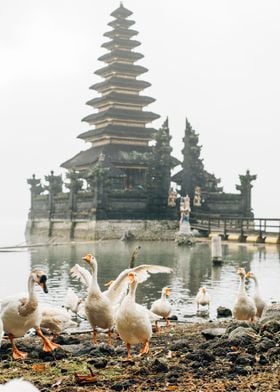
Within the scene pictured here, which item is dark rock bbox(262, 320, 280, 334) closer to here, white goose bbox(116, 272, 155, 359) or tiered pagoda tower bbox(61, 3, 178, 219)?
white goose bbox(116, 272, 155, 359)

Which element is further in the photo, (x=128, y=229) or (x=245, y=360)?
(x=128, y=229)

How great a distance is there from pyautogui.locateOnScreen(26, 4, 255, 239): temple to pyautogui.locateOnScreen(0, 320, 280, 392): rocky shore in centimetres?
3659

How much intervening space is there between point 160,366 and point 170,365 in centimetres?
27

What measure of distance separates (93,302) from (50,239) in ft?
137

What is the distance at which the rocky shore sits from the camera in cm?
652

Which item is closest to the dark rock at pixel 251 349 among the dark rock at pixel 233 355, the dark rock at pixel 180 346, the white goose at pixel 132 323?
the dark rock at pixel 233 355

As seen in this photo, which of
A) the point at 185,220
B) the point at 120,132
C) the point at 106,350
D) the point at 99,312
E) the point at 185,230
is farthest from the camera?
the point at 120,132

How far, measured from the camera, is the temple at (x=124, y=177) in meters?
46.1

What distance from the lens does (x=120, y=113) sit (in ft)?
175

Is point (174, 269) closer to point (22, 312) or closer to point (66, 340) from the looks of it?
point (66, 340)

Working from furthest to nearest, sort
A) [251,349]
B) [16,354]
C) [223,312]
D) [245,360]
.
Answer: [223,312]
[16,354]
[251,349]
[245,360]

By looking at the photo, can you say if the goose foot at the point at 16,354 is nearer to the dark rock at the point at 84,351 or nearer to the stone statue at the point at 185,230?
the dark rock at the point at 84,351

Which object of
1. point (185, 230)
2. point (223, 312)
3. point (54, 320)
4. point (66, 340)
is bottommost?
point (223, 312)

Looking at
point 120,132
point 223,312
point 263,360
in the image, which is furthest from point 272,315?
point 120,132
